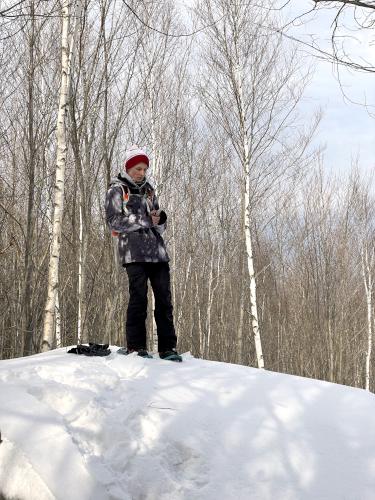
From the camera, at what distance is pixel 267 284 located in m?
20.4

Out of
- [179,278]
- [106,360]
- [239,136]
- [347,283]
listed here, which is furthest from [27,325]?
[347,283]

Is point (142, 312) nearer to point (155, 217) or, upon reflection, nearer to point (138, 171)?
point (155, 217)

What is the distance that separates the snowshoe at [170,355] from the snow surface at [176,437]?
0.64 meters

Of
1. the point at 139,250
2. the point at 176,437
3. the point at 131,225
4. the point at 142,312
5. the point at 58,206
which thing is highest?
the point at 58,206

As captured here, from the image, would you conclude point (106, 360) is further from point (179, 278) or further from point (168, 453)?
point (179, 278)

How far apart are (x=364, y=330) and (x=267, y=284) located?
14.6 feet

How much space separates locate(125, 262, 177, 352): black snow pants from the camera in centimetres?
362

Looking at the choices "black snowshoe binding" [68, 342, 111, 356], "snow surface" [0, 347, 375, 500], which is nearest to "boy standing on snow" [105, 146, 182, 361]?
"black snowshoe binding" [68, 342, 111, 356]

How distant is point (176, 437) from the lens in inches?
79.7

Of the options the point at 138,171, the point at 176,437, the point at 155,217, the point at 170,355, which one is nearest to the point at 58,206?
the point at 138,171

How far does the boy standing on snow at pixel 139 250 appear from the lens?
3.61 m

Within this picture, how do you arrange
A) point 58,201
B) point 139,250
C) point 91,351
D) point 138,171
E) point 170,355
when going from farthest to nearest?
point 58,201 → point 138,171 → point 139,250 → point 170,355 → point 91,351

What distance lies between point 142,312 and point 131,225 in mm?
662

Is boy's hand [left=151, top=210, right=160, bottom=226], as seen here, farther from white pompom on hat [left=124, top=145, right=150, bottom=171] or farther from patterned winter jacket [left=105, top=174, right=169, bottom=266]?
white pompom on hat [left=124, top=145, right=150, bottom=171]
